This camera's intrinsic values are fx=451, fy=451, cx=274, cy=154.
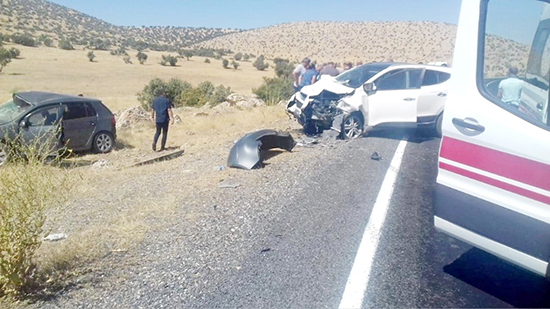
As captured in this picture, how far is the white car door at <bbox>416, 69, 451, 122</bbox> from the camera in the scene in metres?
10.1

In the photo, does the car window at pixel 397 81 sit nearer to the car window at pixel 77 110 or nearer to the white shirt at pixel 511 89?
the white shirt at pixel 511 89

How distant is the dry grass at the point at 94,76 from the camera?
31.5 meters

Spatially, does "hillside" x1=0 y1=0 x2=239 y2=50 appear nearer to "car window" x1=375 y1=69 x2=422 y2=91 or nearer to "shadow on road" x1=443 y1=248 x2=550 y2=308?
"car window" x1=375 y1=69 x2=422 y2=91

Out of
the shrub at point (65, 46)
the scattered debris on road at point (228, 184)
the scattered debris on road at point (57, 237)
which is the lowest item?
the shrub at point (65, 46)

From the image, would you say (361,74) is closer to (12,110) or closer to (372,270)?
(372,270)

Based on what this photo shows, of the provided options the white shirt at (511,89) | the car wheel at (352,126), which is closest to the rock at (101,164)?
the car wheel at (352,126)

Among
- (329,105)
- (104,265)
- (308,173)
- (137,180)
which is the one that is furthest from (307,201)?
(329,105)

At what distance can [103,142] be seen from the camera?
13180 mm

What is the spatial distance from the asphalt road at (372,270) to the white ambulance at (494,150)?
0.55 meters

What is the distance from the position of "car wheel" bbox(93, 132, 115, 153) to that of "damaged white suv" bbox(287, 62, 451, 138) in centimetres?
617

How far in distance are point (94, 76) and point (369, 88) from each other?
36.8 metres

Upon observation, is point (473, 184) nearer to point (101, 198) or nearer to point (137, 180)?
point (101, 198)

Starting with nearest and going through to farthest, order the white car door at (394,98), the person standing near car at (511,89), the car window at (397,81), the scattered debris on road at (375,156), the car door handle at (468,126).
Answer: the car door handle at (468,126) → the person standing near car at (511,89) → the scattered debris on road at (375,156) → the white car door at (394,98) → the car window at (397,81)

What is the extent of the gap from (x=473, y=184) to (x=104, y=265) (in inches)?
121
